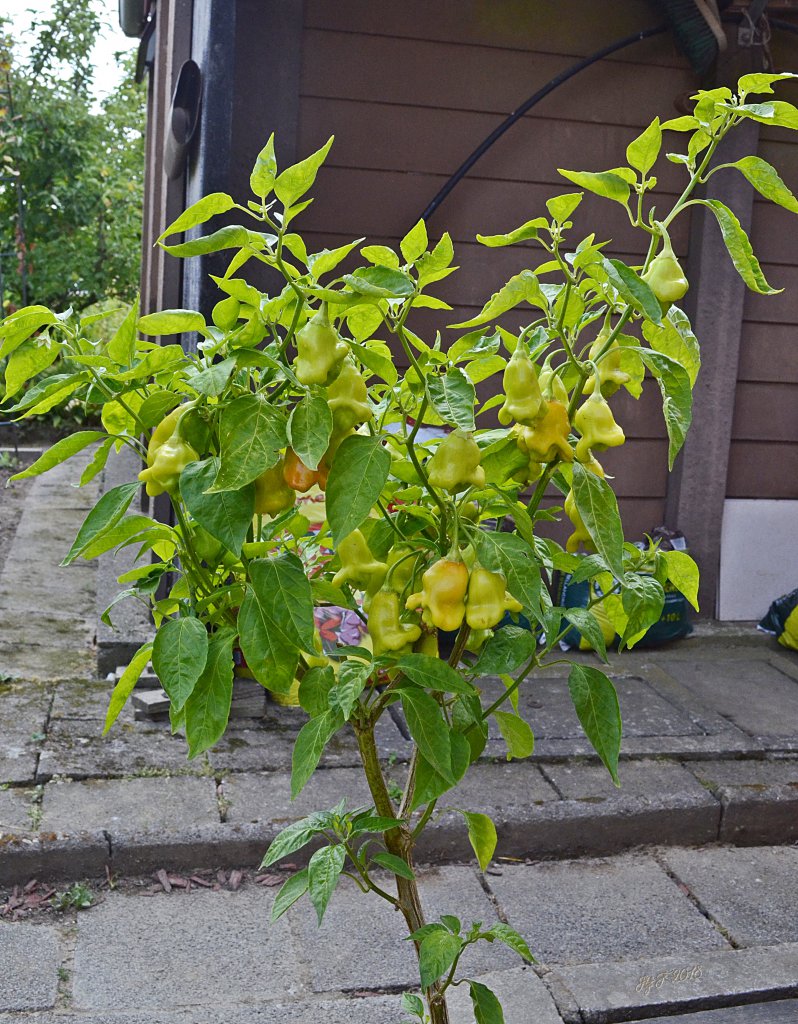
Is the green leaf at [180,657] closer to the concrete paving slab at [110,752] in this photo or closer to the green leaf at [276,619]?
the green leaf at [276,619]

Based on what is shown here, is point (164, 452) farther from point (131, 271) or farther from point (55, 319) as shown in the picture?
point (131, 271)

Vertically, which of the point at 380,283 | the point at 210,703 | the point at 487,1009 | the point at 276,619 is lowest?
the point at 487,1009

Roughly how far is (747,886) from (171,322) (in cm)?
242

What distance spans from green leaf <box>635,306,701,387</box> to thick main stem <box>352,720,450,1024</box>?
0.59 meters

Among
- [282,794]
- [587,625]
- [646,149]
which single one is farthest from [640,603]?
[282,794]

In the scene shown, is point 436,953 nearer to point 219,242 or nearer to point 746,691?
point 219,242

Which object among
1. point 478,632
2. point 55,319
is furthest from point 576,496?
point 55,319

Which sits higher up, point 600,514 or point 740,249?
point 740,249

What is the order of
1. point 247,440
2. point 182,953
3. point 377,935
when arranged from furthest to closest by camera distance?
point 377,935
point 182,953
point 247,440

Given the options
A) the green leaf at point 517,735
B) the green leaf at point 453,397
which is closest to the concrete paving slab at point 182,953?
the green leaf at point 517,735

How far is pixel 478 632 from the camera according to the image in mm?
1369

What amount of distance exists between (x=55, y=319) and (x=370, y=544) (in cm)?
45

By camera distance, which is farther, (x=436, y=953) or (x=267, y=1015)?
(x=267, y=1015)

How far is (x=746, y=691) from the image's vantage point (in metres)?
4.19
